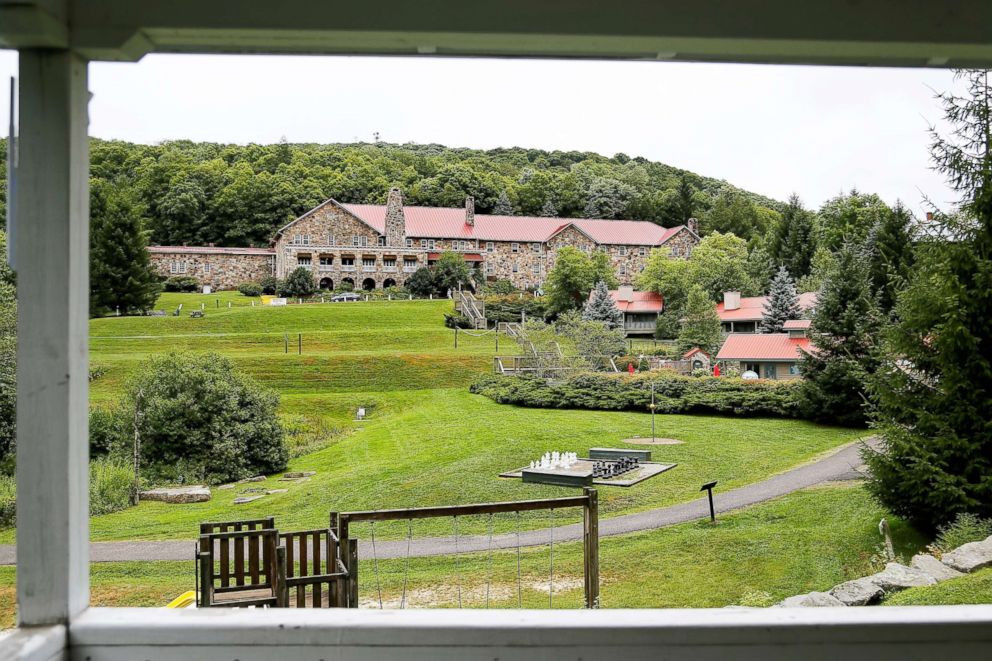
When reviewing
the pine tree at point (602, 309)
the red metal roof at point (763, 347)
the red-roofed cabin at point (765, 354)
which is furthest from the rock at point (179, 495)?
the pine tree at point (602, 309)

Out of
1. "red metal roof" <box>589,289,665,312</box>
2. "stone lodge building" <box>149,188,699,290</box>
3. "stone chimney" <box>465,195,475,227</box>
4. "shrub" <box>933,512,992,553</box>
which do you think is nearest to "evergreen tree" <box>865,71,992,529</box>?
"shrub" <box>933,512,992,553</box>

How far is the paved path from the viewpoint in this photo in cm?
848

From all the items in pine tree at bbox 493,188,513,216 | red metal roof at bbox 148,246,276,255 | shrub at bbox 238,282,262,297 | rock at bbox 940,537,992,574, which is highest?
pine tree at bbox 493,188,513,216

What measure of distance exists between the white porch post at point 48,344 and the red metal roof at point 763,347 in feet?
64.8

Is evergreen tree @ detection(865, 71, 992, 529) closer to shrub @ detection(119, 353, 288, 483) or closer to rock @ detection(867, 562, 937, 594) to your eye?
rock @ detection(867, 562, 937, 594)

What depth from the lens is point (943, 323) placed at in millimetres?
7195

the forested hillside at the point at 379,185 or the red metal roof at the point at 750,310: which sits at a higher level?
the forested hillside at the point at 379,185

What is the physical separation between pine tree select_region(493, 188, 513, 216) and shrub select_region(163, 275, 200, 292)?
1839 centimetres

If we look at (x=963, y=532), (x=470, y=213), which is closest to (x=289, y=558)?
(x=963, y=532)

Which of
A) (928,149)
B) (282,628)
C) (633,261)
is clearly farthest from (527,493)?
(633,261)

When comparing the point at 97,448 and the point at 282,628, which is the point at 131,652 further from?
the point at 97,448

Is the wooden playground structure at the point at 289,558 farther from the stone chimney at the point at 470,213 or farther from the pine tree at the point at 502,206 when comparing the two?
the pine tree at the point at 502,206

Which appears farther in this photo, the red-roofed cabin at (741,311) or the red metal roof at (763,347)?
the red-roofed cabin at (741,311)

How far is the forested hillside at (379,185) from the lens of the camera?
110ft
